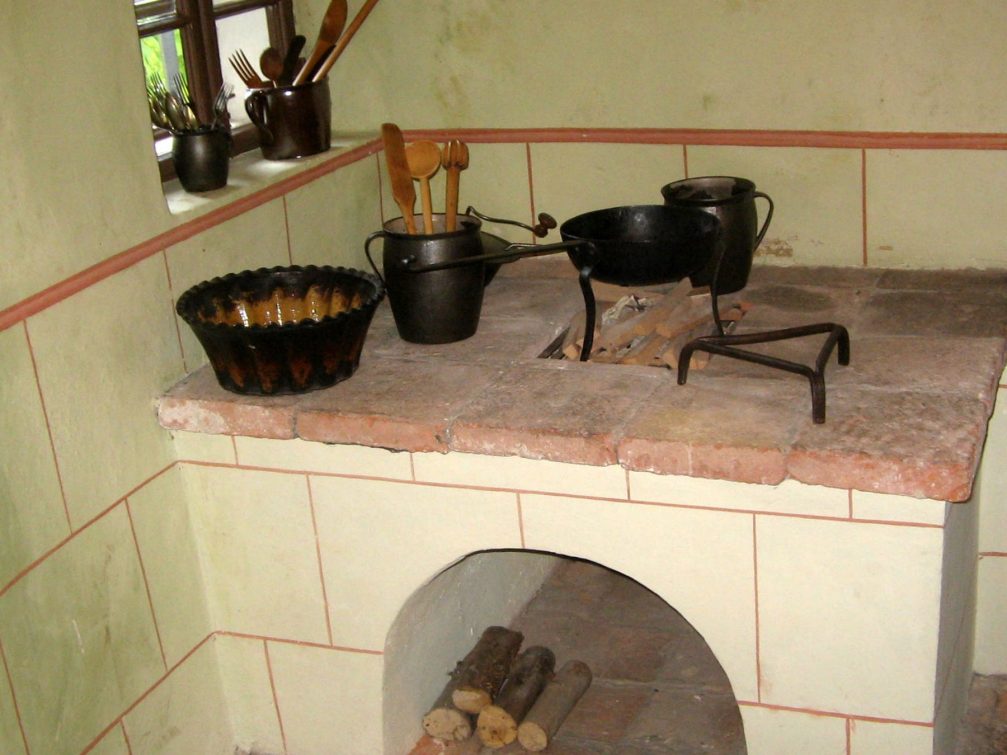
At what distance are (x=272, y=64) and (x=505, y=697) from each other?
4.72 ft

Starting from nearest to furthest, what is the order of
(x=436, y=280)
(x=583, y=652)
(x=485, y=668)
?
1. (x=436, y=280)
2. (x=485, y=668)
3. (x=583, y=652)

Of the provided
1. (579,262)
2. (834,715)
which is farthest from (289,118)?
(834,715)

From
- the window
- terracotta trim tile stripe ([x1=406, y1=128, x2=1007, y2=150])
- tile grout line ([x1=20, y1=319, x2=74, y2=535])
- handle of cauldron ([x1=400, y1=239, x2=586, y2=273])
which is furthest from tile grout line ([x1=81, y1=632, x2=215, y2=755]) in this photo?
terracotta trim tile stripe ([x1=406, y1=128, x2=1007, y2=150])

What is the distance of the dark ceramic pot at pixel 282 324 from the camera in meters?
2.16

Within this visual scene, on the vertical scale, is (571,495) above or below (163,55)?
below

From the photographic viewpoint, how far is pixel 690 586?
209 centimetres

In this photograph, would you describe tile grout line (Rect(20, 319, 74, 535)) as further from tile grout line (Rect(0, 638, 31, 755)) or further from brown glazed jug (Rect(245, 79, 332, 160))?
brown glazed jug (Rect(245, 79, 332, 160))

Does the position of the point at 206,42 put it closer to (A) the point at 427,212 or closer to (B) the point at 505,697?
(A) the point at 427,212

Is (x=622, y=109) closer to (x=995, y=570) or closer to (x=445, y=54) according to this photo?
(x=445, y=54)

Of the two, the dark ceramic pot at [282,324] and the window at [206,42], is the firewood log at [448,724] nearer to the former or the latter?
the dark ceramic pot at [282,324]

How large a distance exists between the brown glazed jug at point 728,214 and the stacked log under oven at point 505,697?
890 millimetres

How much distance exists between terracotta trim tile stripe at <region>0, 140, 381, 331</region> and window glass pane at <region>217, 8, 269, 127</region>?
26 cm

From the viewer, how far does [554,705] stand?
2549 millimetres

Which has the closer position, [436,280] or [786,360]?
[786,360]
